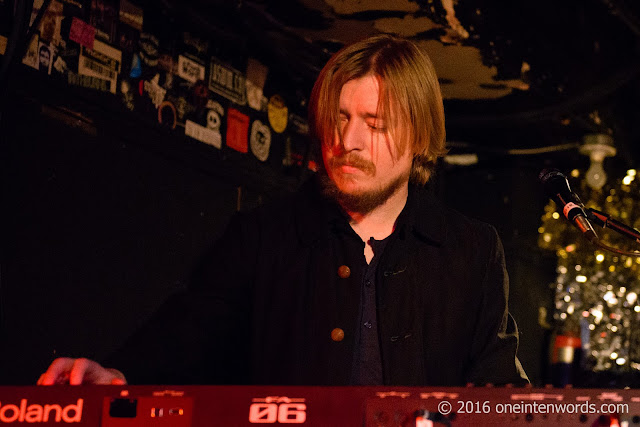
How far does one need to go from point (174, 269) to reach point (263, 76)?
1241 mm

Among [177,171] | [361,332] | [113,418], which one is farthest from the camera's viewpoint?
[177,171]

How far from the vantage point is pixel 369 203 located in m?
1.86

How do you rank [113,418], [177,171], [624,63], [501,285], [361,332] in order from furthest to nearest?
[624,63]
[177,171]
[501,285]
[361,332]
[113,418]

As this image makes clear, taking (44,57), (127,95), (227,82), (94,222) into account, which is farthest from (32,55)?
(227,82)

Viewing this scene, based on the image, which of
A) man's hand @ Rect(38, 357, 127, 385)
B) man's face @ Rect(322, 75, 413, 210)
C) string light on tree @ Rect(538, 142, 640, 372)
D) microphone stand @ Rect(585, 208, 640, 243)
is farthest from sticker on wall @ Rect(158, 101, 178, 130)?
string light on tree @ Rect(538, 142, 640, 372)

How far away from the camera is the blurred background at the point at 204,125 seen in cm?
267

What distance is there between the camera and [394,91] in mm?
1856

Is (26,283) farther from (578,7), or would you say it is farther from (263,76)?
(578,7)

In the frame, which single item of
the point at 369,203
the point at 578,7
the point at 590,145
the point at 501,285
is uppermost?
the point at 578,7

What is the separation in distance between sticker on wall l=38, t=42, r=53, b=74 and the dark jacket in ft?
3.85

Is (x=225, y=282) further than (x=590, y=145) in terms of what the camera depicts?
No

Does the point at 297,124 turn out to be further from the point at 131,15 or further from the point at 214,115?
the point at 131,15

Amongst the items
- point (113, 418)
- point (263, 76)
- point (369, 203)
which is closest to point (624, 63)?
point (263, 76)

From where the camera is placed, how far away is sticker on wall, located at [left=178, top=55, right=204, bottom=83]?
3.44m
